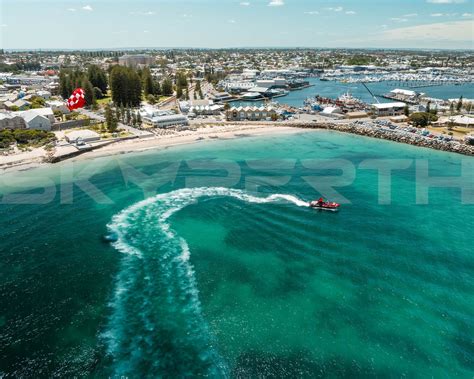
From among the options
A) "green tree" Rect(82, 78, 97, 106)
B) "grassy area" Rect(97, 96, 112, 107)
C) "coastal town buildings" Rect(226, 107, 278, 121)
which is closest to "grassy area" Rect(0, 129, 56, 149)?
"green tree" Rect(82, 78, 97, 106)

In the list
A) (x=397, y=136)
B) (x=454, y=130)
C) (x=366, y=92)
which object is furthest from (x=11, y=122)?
(x=366, y=92)

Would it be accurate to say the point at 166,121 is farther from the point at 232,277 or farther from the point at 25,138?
the point at 232,277

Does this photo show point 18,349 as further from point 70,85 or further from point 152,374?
point 70,85

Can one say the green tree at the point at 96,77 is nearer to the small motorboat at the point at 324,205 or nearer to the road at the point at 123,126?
the road at the point at 123,126

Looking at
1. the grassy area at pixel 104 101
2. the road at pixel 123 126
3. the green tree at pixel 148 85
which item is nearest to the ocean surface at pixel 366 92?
the green tree at pixel 148 85

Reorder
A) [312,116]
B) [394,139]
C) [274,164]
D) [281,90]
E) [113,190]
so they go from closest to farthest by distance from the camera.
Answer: [113,190], [274,164], [394,139], [312,116], [281,90]

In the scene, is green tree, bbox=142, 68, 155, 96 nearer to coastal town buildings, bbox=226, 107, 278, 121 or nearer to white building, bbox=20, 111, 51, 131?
coastal town buildings, bbox=226, 107, 278, 121

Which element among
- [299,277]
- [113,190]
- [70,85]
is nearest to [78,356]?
[299,277]
